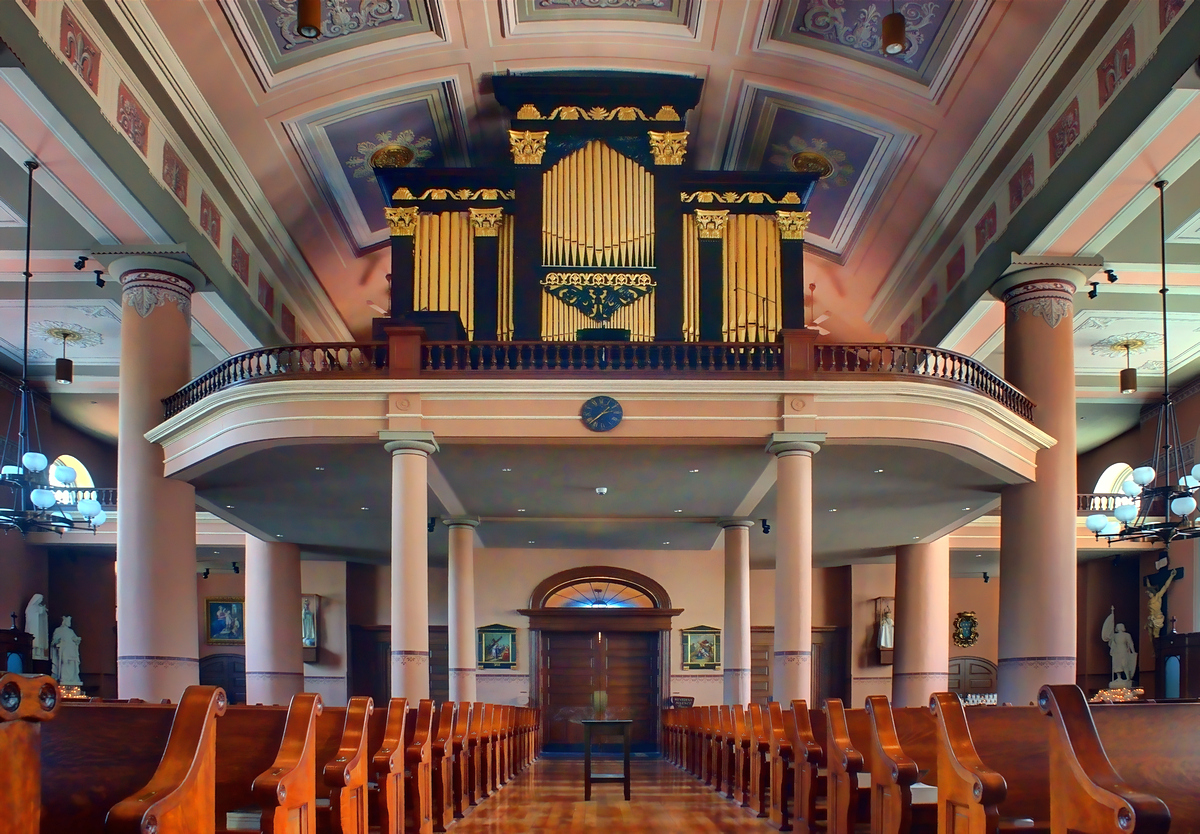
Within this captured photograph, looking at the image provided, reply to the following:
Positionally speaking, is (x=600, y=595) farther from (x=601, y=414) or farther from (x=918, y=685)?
(x=601, y=414)

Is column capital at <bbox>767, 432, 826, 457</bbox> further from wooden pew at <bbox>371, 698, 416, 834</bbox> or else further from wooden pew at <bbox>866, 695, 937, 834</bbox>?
wooden pew at <bbox>371, 698, 416, 834</bbox>

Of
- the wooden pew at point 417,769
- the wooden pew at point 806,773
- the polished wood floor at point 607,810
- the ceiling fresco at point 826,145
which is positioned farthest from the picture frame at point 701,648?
the wooden pew at point 417,769

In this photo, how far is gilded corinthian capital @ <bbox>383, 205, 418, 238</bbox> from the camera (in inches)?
610

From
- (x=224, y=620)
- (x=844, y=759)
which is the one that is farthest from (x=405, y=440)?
(x=224, y=620)

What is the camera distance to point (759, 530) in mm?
19141

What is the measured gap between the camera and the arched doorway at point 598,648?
21812 mm

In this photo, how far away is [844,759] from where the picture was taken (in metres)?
6.14

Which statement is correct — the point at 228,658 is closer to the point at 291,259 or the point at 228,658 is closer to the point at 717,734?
the point at 291,259

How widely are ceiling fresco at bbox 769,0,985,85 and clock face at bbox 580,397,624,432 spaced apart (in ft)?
18.5

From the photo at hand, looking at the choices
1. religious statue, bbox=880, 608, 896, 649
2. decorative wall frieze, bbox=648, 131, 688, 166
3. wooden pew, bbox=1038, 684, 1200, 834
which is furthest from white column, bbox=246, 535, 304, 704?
wooden pew, bbox=1038, 684, 1200, 834

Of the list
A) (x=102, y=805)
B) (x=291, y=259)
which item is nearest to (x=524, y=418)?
(x=291, y=259)

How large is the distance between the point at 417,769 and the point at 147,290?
8.60m

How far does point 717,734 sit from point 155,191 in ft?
28.0

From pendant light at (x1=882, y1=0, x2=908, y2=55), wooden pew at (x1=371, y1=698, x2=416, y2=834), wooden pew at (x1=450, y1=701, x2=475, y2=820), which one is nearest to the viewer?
wooden pew at (x1=371, y1=698, x2=416, y2=834)
